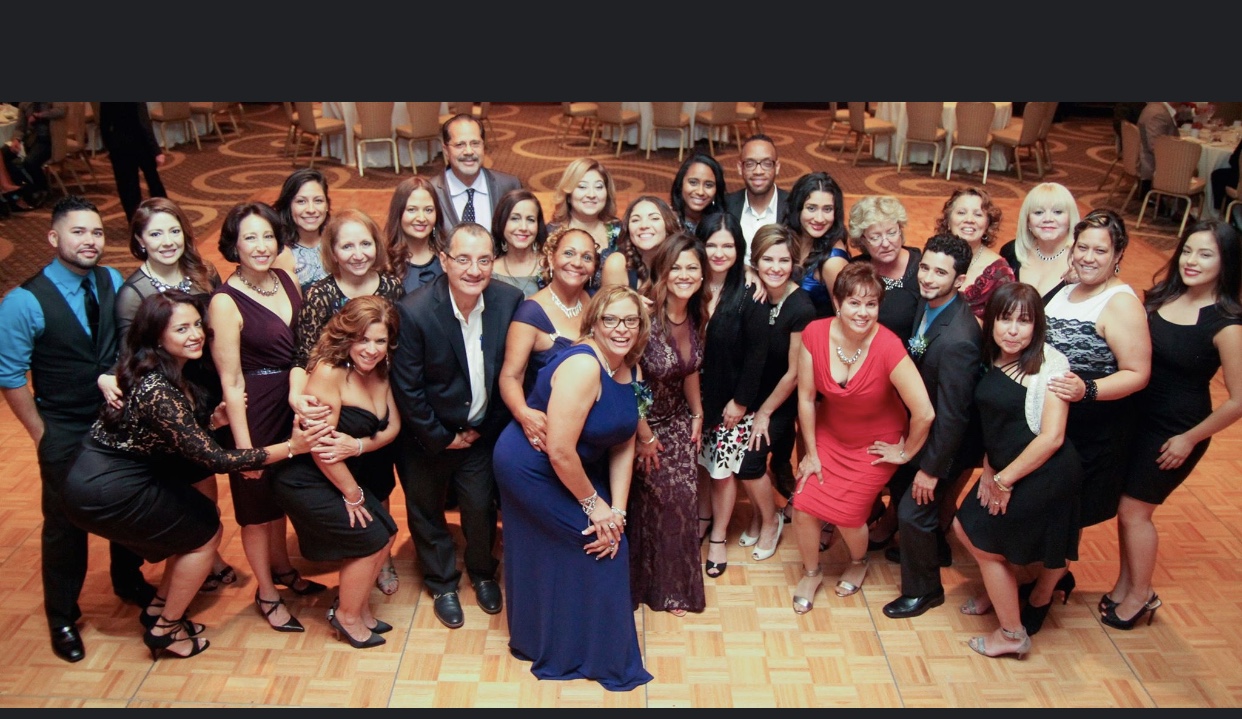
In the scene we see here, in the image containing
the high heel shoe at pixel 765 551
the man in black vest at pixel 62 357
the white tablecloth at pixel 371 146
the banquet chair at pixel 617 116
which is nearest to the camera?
the man in black vest at pixel 62 357

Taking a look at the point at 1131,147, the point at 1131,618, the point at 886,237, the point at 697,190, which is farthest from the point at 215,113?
the point at 1131,618

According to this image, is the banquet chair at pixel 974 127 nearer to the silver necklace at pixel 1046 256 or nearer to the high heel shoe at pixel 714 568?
the silver necklace at pixel 1046 256

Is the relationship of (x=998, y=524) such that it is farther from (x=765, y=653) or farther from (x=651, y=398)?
(x=651, y=398)

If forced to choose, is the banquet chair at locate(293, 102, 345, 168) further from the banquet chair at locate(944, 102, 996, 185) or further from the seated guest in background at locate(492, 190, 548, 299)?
the seated guest in background at locate(492, 190, 548, 299)

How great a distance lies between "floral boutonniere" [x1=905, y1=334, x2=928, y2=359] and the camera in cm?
369

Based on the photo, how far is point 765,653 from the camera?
3734mm

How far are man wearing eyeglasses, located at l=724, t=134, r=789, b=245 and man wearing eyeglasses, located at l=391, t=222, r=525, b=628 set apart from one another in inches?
55.7

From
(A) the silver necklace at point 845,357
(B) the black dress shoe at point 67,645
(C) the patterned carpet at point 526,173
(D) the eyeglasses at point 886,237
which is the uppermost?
(D) the eyeglasses at point 886,237

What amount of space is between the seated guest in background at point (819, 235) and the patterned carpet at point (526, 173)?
4.94 meters

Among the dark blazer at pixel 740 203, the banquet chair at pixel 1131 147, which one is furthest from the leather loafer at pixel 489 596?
the banquet chair at pixel 1131 147

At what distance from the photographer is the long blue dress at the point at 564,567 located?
337cm

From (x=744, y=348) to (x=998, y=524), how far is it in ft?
3.76

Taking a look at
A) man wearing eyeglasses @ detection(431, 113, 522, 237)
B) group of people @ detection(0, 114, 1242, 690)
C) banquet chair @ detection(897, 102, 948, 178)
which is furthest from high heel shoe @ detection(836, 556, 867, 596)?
banquet chair @ detection(897, 102, 948, 178)

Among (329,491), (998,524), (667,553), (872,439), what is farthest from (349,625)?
(998,524)
